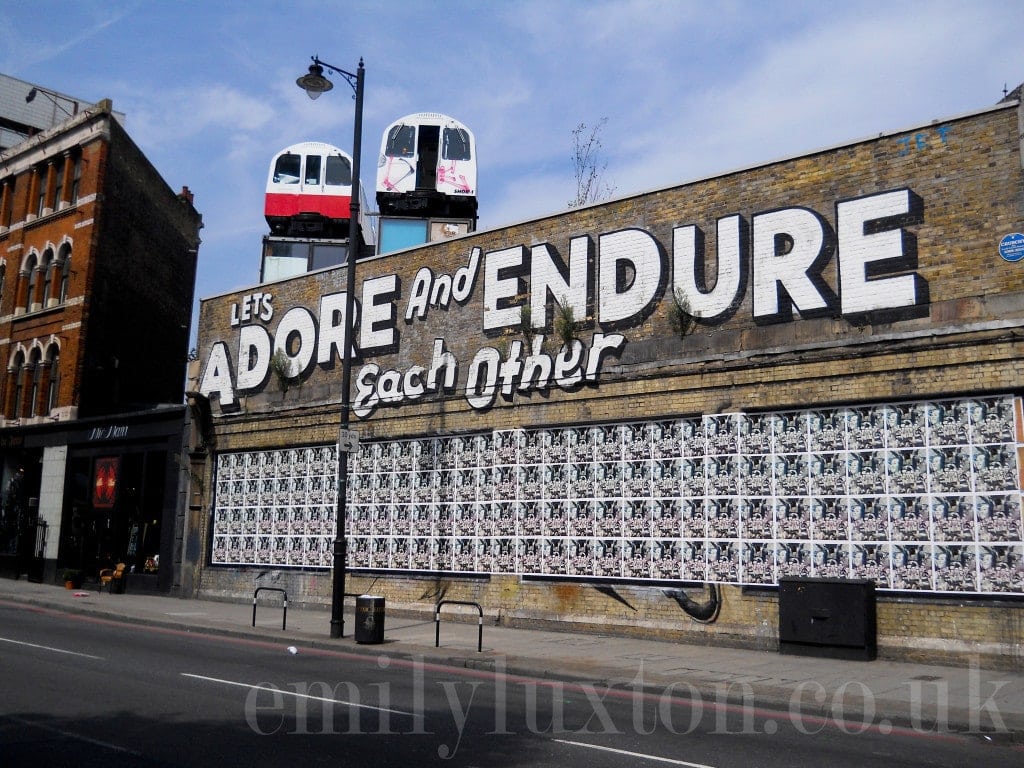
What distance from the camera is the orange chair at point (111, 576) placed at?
2773cm

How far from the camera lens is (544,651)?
50.9 ft

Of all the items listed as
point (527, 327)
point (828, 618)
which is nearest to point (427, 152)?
point (527, 327)

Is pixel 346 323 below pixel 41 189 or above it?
below

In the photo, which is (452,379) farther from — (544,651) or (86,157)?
(86,157)

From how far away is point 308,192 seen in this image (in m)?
41.2

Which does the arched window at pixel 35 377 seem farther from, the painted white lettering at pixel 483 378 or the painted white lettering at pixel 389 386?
the painted white lettering at pixel 483 378

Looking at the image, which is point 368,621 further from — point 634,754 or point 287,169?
point 287,169

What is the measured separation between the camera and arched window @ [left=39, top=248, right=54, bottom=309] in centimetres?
3481

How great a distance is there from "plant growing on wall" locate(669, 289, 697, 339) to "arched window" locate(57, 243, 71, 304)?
25095 millimetres

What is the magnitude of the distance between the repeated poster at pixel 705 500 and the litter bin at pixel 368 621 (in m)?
3.95

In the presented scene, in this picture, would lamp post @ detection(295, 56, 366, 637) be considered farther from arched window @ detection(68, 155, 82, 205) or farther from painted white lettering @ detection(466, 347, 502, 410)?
arched window @ detection(68, 155, 82, 205)

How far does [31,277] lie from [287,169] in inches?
456

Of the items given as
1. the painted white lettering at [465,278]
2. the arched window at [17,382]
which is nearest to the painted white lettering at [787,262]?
the painted white lettering at [465,278]

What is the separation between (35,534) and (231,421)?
10.7 m
